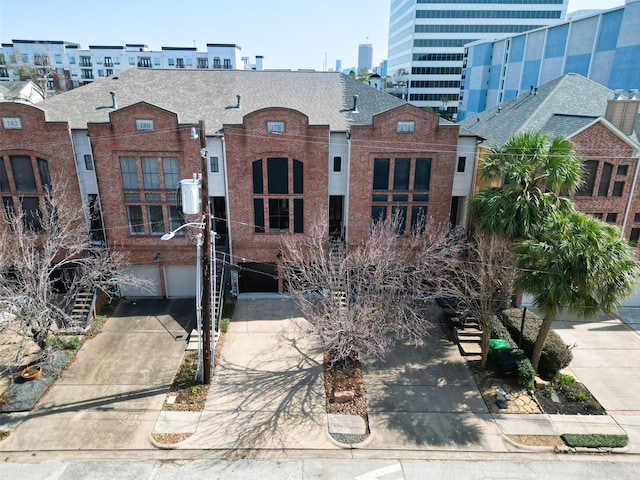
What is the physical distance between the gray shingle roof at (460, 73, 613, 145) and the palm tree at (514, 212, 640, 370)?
32.0ft

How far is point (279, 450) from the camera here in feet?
45.0

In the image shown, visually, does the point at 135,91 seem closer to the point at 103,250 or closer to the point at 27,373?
the point at 103,250

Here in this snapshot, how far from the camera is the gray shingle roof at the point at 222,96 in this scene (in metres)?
23.0

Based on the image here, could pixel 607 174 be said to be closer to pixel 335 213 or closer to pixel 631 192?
pixel 631 192

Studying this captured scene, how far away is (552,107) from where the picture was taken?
82.2 feet

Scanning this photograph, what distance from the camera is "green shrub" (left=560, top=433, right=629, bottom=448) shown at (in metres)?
13.9

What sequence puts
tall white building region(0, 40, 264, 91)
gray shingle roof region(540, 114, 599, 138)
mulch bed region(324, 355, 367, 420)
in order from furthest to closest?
1. tall white building region(0, 40, 264, 91)
2. gray shingle roof region(540, 114, 599, 138)
3. mulch bed region(324, 355, 367, 420)

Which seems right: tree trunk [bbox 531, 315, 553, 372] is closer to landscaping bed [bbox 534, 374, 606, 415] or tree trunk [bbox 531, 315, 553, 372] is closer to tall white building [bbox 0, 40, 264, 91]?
landscaping bed [bbox 534, 374, 606, 415]

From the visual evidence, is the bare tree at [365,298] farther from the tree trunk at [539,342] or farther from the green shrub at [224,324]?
the green shrub at [224,324]

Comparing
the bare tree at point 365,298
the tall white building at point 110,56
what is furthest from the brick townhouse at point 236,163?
the tall white building at point 110,56

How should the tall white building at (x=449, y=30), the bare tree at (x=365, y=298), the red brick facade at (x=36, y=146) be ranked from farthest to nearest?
the tall white building at (x=449, y=30) → the red brick facade at (x=36, y=146) → the bare tree at (x=365, y=298)

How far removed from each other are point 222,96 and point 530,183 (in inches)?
704

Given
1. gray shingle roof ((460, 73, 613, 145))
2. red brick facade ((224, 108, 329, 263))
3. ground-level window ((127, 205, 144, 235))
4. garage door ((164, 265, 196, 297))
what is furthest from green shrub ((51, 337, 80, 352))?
gray shingle roof ((460, 73, 613, 145))

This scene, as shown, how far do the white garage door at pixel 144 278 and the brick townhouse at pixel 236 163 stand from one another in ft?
0.27
